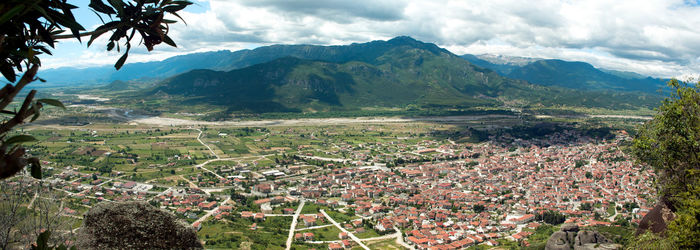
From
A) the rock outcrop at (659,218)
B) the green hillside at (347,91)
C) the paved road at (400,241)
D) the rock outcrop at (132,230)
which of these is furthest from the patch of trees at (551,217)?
the green hillside at (347,91)

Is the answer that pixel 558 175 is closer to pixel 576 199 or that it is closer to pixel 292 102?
pixel 576 199

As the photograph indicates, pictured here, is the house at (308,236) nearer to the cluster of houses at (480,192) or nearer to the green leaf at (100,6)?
the cluster of houses at (480,192)

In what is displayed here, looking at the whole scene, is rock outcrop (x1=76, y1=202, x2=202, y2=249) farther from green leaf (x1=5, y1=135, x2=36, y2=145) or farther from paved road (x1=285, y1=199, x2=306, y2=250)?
paved road (x1=285, y1=199, x2=306, y2=250)

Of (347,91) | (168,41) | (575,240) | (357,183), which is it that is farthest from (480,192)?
(347,91)

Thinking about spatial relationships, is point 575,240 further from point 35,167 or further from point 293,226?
point 35,167

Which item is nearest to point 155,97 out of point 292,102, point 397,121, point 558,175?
point 292,102

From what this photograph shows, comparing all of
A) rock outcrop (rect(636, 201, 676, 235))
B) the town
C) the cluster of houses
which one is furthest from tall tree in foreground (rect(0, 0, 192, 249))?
the cluster of houses
